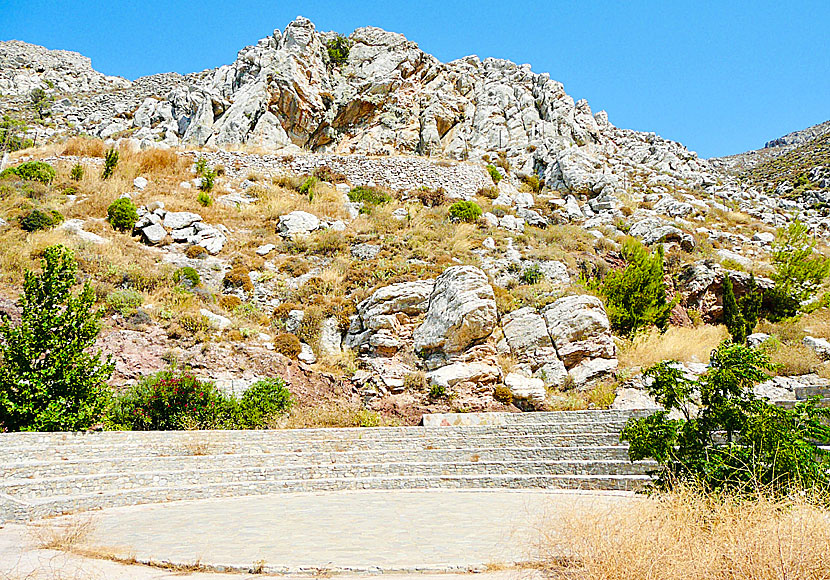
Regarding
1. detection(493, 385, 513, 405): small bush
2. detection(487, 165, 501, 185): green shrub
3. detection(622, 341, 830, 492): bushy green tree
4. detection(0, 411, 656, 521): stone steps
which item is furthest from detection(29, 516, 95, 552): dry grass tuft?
detection(487, 165, 501, 185): green shrub

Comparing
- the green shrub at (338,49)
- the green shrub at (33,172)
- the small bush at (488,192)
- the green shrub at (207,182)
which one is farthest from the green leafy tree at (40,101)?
the small bush at (488,192)

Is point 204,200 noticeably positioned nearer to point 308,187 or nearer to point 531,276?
point 308,187

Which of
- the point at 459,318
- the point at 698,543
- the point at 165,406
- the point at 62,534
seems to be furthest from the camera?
the point at 459,318

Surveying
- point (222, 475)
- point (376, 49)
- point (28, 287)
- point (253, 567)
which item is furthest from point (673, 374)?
point (376, 49)

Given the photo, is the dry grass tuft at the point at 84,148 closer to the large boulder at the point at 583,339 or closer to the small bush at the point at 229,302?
the small bush at the point at 229,302

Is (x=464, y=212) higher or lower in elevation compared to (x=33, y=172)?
lower

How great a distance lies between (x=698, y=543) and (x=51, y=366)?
32.8 ft

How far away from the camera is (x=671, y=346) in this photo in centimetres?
1412

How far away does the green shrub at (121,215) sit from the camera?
19.1 metres

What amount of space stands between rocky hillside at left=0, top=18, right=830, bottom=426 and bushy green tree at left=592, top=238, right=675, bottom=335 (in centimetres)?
63

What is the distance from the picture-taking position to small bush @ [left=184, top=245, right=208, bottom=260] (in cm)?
1865

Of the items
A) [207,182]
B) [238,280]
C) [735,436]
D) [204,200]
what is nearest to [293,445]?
[735,436]

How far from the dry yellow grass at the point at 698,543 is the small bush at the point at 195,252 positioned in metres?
17.3

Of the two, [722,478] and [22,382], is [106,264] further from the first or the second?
[722,478]
